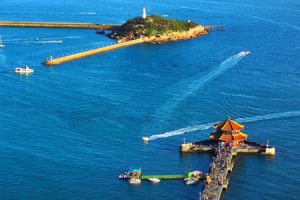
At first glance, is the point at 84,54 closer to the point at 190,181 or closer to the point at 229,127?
the point at 229,127

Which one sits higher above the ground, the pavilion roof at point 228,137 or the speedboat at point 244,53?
the speedboat at point 244,53

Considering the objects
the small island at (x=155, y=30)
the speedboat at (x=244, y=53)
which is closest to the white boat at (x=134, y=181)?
the speedboat at (x=244, y=53)

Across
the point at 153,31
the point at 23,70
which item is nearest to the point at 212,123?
the point at 23,70

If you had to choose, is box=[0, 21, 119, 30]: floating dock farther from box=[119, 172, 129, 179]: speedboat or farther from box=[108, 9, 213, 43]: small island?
box=[119, 172, 129, 179]: speedboat

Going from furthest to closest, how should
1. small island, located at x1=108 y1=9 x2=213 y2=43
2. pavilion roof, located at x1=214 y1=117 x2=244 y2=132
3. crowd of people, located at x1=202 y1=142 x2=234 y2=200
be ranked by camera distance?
small island, located at x1=108 y1=9 x2=213 y2=43 < pavilion roof, located at x1=214 y1=117 x2=244 y2=132 < crowd of people, located at x1=202 y1=142 x2=234 y2=200

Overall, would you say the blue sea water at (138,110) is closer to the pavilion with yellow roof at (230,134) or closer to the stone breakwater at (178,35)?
the pavilion with yellow roof at (230,134)

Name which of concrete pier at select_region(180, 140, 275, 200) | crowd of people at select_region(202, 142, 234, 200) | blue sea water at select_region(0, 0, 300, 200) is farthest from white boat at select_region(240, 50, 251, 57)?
crowd of people at select_region(202, 142, 234, 200)
